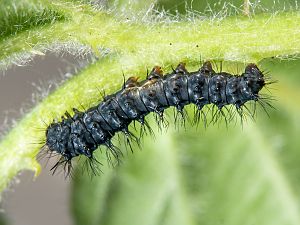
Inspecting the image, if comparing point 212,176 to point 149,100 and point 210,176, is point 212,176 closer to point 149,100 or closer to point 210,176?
point 210,176

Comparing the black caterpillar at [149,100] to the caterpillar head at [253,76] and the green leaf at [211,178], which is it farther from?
the green leaf at [211,178]

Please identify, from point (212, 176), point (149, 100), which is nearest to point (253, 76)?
point (149, 100)

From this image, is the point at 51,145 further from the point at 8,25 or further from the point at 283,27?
the point at 283,27

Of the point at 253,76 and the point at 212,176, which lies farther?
the point at 212,176

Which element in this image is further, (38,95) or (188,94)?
(38,95)

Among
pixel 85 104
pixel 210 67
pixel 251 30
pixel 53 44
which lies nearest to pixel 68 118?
pixel 85 104

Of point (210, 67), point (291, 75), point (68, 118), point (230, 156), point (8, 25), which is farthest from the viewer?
point (230, 156)

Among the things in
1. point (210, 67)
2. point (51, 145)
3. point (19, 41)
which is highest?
point (210, 67)

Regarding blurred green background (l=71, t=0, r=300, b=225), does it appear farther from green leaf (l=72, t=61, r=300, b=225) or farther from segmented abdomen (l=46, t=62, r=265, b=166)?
segmented abdomen (l=46, t=62, r=265, b=166)
